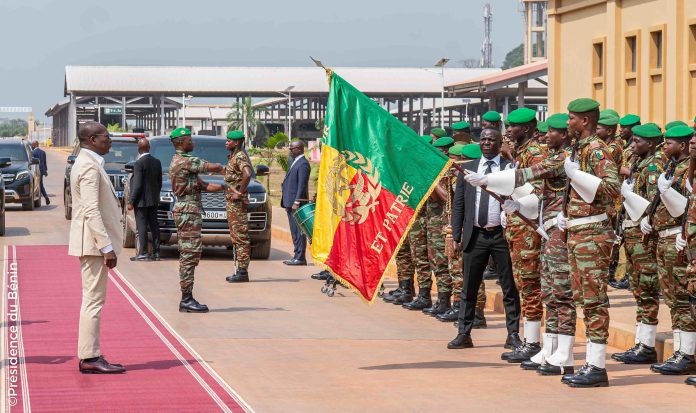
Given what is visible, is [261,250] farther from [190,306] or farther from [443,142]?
[443,142]

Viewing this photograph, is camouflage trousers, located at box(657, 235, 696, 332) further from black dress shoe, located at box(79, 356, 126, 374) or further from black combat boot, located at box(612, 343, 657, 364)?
black dress shoe, located at box(79, 356, 126, 374)

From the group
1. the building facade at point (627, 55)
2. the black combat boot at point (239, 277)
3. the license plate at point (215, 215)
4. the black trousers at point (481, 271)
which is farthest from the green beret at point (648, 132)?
the building facade at point (627, 55)

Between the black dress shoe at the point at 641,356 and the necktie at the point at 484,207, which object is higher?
the necktie at the point at 484,207

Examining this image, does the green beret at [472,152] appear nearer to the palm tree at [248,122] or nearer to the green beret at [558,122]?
the green beret at [558,122]

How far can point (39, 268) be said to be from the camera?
754 inches

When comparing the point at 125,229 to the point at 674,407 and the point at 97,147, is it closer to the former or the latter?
the point at 97,147

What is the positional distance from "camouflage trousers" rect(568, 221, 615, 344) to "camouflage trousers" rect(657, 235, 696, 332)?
99 centimetres

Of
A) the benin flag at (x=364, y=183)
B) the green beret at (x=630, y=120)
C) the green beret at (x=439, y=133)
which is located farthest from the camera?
the green beret at (x=439, y=133)

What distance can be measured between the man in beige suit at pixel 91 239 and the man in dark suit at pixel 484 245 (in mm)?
3355

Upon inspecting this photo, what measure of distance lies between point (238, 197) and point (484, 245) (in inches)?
242

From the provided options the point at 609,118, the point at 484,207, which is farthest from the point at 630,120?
the point at 484,207

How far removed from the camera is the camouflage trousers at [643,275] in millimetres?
11344

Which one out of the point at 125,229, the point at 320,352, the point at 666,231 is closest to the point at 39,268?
the point at 125,229

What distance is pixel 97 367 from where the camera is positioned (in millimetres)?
10422
